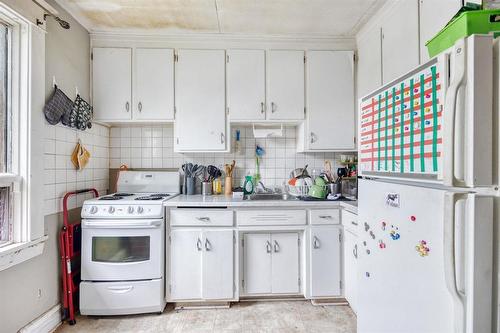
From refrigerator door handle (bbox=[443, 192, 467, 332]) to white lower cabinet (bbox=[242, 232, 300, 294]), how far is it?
1.50 m

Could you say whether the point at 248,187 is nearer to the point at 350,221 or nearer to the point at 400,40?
the point at 350,221

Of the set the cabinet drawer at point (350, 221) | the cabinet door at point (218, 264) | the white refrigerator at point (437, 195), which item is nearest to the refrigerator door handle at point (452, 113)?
the white refrigerator at point (437, 195)

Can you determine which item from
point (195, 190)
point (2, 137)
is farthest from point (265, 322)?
point (2, 137)

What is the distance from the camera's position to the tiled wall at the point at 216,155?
277 centimetres

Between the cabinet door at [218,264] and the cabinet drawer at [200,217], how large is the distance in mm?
81

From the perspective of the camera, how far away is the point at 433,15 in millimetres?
1521

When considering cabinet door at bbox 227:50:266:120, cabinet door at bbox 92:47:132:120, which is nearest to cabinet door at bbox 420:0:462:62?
cabinet door at bbox 227:50:266:120

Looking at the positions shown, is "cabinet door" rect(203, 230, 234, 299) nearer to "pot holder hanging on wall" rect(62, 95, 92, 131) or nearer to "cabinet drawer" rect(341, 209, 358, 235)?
"cabinet drawer" rect(341, 209, 358, 235)

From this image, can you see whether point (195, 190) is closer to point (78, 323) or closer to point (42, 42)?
point (78, 323)

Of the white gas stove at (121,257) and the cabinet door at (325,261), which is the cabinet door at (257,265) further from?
the white gas stove at (121,257)

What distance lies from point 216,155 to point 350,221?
57.2 inches

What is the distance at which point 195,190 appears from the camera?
→ 2.69m

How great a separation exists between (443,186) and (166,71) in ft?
7.59

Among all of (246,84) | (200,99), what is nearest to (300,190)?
(246,84)
